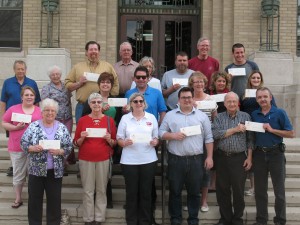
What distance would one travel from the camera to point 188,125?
6.02 meters

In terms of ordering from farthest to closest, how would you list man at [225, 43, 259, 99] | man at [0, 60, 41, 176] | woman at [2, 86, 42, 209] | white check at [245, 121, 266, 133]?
man at [0, 60, 41, 176]
man at [225, 43, 259, 99]
woman at [2, 86, 42, 209]
white check at [245, 121, 266, 133]

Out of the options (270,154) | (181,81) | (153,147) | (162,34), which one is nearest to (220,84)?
(181,81)

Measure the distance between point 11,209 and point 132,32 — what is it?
6727mm

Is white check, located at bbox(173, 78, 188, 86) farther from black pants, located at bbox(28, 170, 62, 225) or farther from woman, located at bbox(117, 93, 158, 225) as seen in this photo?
black pants, located at bbox(28, 170, 62, 225)

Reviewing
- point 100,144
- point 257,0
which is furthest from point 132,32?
point 100,144

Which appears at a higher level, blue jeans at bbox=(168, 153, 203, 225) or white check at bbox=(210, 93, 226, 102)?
white check at bbox=(210, 93, 226, 102)

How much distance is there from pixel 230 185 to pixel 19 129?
10.3 ft

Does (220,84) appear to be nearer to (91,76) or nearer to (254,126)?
(254,126)

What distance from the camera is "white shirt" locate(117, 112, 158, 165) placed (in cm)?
596

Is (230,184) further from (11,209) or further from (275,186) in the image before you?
(11,209)

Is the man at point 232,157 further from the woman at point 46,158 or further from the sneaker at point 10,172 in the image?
the sneaker at point 10,172

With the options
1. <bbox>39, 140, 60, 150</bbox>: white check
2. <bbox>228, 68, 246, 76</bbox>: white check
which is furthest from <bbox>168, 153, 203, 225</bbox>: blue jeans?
<bbox>228, 68, 246, 76</bbox>: white check

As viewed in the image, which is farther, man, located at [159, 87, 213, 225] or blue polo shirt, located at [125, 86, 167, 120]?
blue polo shirt, located at [125, 86, 167, 120]

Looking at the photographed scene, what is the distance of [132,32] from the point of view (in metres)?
12.1
